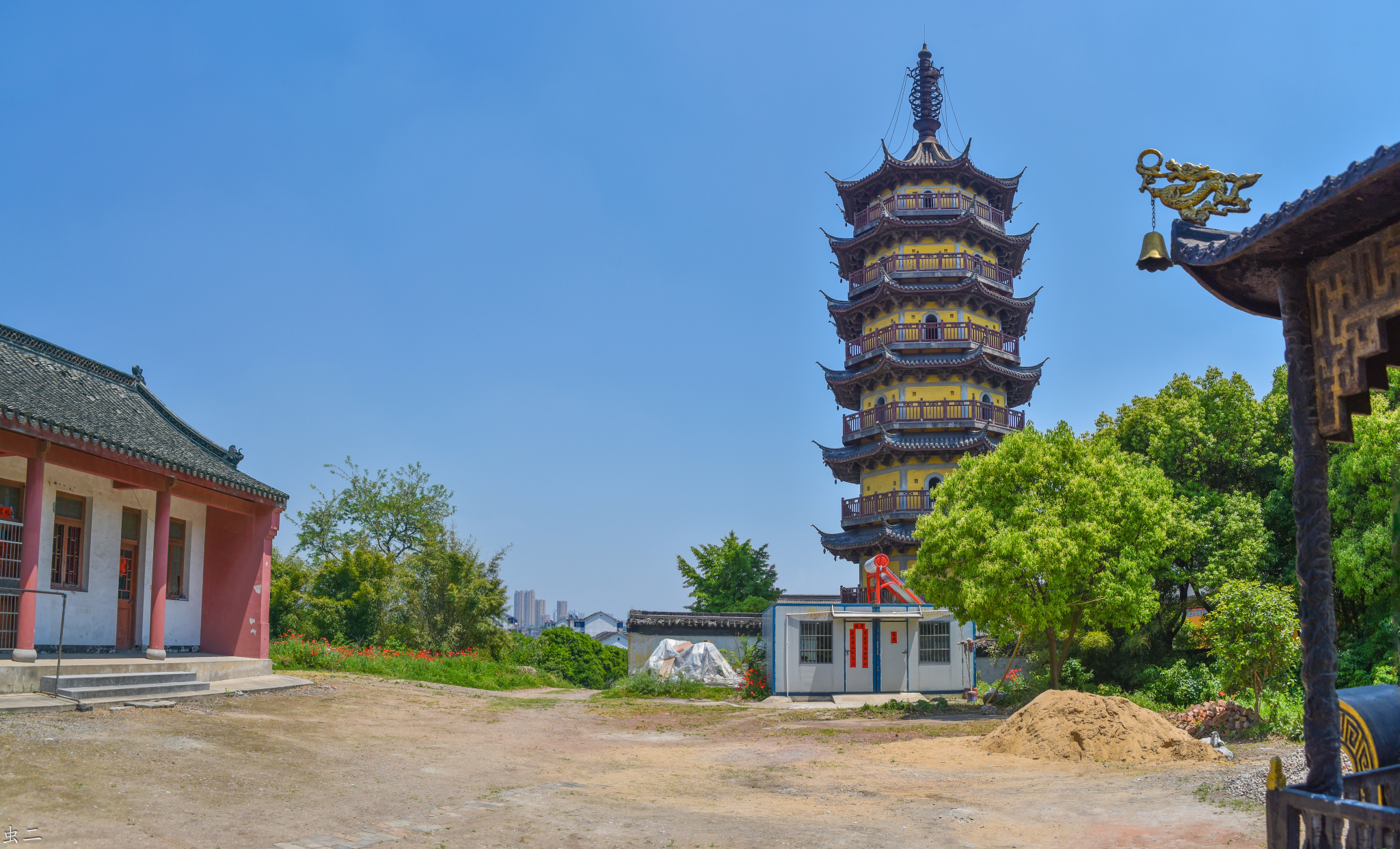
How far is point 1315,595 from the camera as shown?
4980 millimetres

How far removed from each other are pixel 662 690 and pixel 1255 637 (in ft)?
52.1

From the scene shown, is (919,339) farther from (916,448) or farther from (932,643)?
(932,643)

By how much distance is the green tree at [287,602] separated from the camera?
30.1 meters

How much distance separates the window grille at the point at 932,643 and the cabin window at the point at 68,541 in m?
20.8

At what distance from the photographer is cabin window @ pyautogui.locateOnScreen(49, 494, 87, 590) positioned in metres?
16.7

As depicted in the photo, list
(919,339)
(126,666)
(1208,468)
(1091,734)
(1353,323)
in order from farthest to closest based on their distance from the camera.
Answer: (919,339)
(1208,468)
(126,666)
(1091,734)
(1353,323)

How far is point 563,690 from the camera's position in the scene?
30.3m

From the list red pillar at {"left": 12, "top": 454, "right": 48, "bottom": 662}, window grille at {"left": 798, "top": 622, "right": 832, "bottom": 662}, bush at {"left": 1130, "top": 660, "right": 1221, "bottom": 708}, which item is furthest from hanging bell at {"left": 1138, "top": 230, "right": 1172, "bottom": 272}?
window grille at {"left": 798, "top": 622, "right": 832, "bottom": 662}

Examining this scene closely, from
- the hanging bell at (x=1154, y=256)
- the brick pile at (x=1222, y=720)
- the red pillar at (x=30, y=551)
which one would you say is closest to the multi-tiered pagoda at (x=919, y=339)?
the brick pile at (x=1222, y=720)

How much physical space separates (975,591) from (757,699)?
8948mm

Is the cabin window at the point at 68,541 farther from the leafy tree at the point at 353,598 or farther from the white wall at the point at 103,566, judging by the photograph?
the leafy tree at the point at 353,598

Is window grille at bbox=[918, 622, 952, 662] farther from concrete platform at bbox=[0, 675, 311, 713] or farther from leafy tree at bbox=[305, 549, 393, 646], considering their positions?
concrete platform at bbox=[0, 675, 311, 713]

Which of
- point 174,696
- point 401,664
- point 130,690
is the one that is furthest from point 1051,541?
point 130,690

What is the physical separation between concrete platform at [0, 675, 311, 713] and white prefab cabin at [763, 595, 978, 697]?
1342 centimetres
